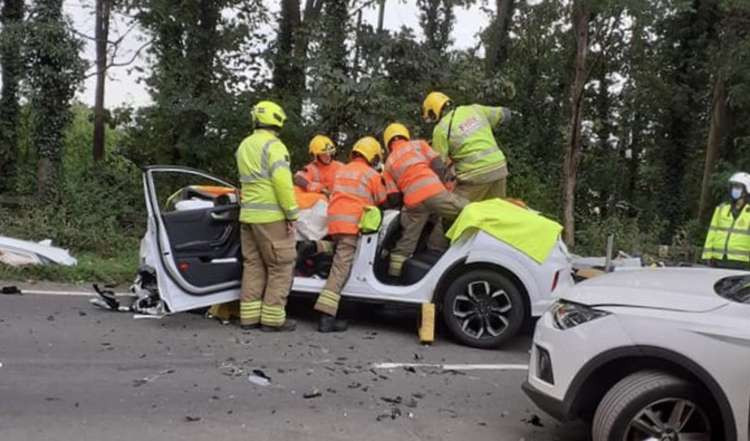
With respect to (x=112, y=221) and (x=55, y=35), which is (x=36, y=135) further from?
(x=112, y=221)

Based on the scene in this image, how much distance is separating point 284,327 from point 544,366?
318 cm

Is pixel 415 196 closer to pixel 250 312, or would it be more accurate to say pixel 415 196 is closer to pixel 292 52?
pixel 250 312

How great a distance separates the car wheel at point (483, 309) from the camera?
6293 millimetres

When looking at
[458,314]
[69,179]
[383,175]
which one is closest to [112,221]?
[69,179]

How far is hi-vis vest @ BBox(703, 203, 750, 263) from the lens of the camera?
7.98 meters

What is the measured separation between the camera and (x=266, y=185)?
6.52 meters

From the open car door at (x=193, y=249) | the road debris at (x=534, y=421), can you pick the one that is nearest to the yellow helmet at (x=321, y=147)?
the open car door at (x=193, y=249)

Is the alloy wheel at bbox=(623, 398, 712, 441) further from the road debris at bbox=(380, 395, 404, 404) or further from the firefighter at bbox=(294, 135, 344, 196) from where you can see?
the firefighter at bbox=(294, 135, 344, 196)

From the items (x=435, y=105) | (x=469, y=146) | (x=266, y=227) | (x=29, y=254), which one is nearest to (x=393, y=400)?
(x=266, y=227)

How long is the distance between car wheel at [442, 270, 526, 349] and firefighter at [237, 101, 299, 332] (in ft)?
5.01

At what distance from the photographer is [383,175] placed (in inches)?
276

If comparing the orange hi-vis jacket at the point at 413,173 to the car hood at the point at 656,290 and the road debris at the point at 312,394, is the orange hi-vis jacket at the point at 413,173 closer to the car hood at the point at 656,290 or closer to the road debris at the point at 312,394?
the road debris at the point at 312,394

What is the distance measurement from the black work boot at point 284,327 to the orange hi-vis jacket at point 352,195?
0.93 metres

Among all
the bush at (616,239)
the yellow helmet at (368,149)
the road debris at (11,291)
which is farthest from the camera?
the bush at (616,239)
